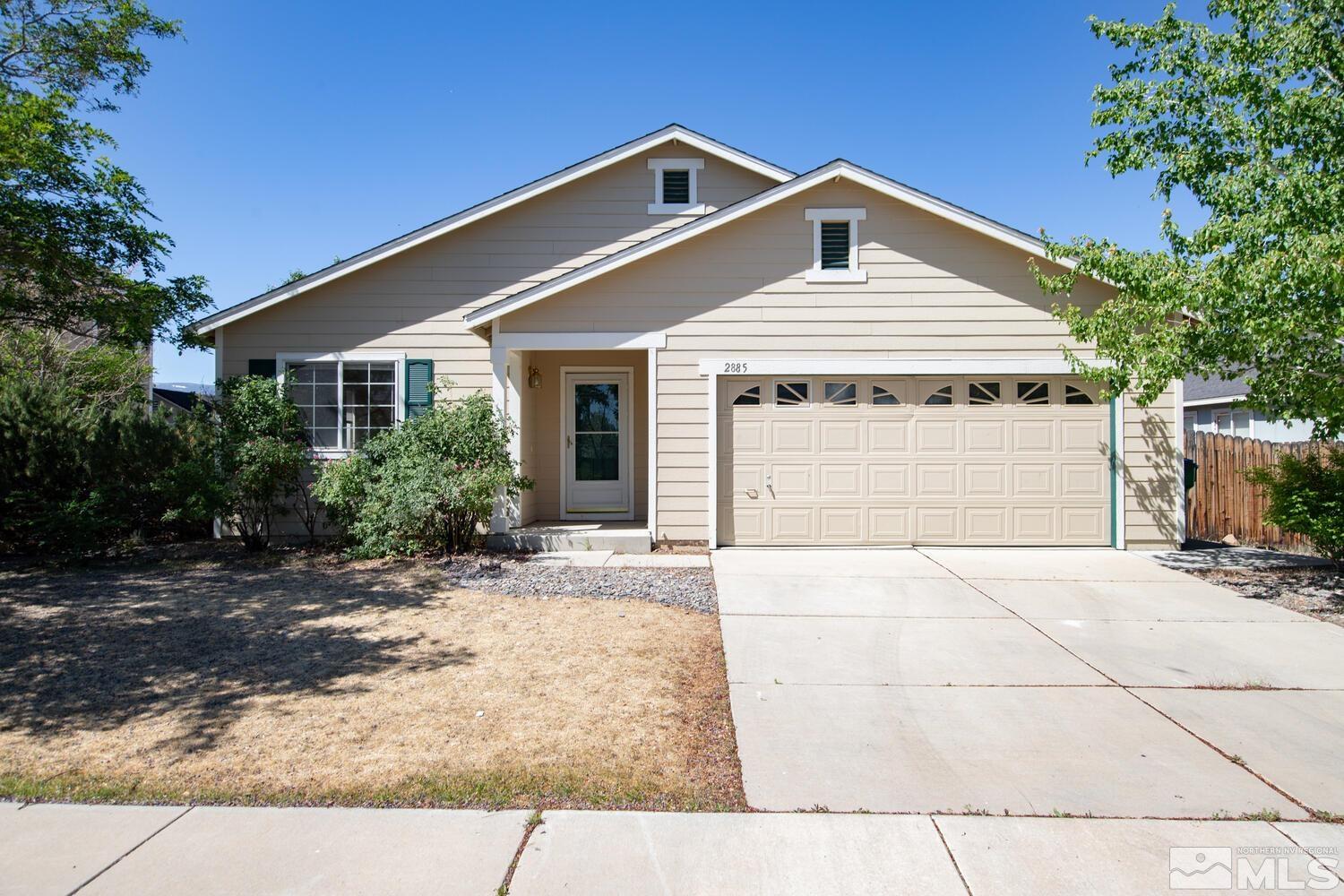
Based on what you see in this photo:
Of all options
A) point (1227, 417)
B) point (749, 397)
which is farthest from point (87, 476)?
point (1227, 417)

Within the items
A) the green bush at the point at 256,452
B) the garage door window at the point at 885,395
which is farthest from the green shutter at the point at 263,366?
the garage door window at the point at 885,395

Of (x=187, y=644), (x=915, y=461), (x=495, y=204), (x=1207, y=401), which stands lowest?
(x=187, y=644)

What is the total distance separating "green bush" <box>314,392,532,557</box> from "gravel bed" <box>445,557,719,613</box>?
2.13 ft

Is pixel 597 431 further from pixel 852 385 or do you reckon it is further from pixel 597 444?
pixel 852 385

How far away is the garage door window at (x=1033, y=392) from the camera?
1013cm

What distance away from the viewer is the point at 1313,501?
8484mm

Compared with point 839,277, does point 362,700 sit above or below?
below

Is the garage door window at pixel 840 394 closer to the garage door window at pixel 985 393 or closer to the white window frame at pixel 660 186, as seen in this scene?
the garage door window at pixel 985 393

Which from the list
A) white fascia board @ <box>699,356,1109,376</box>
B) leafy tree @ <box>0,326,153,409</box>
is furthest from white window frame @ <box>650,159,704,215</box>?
leafy tree @ <box>0,326,153,409</box>

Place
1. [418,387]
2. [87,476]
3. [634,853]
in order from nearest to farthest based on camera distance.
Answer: [634,853]
[87,476]
[418,387]

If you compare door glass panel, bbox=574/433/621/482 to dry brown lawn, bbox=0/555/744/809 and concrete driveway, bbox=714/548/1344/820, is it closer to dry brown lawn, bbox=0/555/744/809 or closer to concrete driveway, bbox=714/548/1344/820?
concrete driveway, bbox=714/548/1344/820

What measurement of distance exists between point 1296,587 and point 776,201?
731cm

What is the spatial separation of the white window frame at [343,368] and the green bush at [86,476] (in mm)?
1395

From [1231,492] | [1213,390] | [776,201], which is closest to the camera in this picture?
[776,201]
